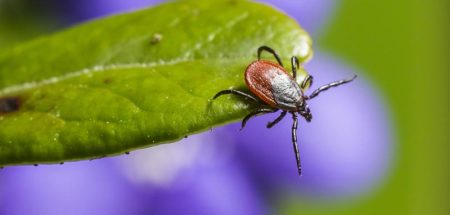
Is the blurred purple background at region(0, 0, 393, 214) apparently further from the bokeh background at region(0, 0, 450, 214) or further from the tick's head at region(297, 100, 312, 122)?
the tick's head at region(297, 100, 312, 122)

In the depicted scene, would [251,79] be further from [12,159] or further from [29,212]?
[29,212]

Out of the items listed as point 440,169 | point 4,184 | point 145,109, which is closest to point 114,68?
point 145,109

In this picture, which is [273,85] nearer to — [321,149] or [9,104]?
[9,104]

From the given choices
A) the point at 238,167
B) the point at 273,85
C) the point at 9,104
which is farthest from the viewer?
the point at 238,167

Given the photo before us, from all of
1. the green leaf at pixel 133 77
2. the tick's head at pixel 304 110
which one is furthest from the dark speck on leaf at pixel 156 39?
the tick's head at pixel 304 110

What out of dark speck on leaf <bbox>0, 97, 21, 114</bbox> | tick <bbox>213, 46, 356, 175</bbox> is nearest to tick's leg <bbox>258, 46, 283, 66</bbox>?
tick <bbox>213, 46, 356, 175</bbox>

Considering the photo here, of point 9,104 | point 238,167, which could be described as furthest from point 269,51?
point 238,167
